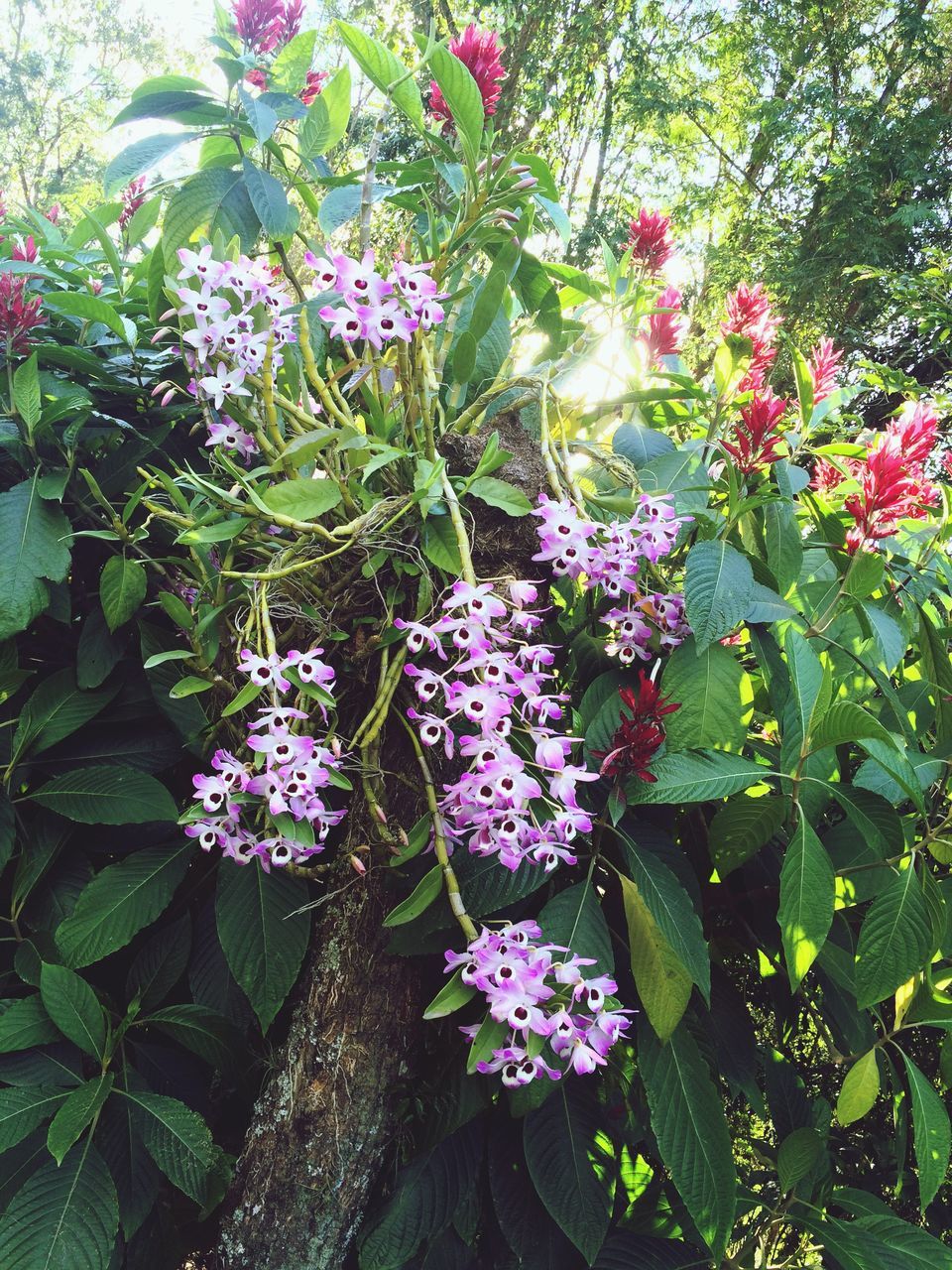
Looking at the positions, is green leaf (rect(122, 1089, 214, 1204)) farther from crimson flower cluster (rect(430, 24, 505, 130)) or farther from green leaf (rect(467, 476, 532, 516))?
crimson flower cluster (rect(430, 24, 505, 130))

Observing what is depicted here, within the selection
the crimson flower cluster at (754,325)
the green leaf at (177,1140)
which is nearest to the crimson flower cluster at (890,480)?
the crimson flower cluster at (754,325)

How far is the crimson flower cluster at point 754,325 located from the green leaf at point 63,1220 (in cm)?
127

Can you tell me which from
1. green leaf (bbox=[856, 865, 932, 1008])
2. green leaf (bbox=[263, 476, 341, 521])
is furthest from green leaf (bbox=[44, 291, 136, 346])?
green leaf (bbox=[856, 865, 932, 1008])

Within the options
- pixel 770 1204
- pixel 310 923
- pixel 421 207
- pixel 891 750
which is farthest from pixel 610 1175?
pixel 421 207

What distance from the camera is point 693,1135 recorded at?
0.85 meters

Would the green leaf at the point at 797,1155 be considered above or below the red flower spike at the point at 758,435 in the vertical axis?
below

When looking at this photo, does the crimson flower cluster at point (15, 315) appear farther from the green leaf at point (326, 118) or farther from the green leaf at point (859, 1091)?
the green leaf at point (859, 1091)

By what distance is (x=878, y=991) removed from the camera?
0.84 metres

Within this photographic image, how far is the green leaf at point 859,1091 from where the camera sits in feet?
3.12

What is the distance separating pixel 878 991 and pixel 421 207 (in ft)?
3.67

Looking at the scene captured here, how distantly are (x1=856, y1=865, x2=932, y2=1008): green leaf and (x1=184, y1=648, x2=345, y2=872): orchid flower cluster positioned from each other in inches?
21.9

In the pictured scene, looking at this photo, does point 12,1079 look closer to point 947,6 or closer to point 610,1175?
point 610,1175

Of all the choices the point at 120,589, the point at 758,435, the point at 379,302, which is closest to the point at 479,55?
the point at 379,302

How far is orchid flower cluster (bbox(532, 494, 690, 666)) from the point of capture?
872 millimetres
